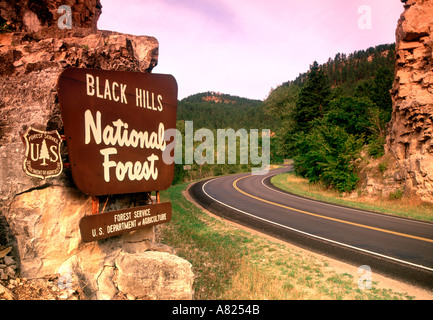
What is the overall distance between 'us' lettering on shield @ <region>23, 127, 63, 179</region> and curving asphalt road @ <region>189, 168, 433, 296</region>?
24.4 ft

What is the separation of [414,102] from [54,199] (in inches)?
744

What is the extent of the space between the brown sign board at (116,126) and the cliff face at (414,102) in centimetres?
1621

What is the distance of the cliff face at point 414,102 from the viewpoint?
14.8 meters

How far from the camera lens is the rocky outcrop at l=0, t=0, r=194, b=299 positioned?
11.2 ft

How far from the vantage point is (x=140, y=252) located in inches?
181

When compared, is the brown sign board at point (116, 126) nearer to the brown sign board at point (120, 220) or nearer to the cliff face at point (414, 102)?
the brown sign board at point (120, 220)

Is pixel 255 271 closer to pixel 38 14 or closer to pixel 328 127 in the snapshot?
pixel 38 14

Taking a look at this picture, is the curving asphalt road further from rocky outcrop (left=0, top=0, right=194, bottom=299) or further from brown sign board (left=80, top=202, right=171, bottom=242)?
brown sign board (left=80, top=202, right=171, bottom=242)

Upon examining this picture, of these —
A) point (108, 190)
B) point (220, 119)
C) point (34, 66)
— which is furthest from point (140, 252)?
point (220, 119)

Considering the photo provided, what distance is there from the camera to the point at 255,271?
6.48m

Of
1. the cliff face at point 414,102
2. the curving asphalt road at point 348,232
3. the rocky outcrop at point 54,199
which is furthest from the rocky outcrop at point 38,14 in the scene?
the cliff face at point 414,102

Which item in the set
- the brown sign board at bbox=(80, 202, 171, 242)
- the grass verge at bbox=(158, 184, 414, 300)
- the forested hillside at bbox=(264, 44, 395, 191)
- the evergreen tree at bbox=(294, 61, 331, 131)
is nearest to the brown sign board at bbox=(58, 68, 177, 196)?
the brown sign board at bbox=(80, 202, 171, 242)

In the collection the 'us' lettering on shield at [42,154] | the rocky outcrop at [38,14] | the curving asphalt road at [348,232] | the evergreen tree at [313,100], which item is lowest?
the curving asphalt road at [348,232]
